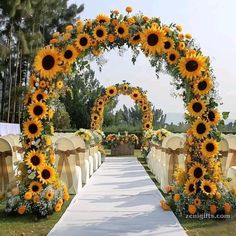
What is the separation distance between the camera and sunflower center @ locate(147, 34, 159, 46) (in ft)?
25.3

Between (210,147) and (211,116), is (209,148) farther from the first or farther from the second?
(211,116)

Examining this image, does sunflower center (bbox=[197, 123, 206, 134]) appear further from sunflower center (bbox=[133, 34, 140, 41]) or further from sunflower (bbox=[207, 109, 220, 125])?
sunflower center (bbox=[133, 34, 140, 41])

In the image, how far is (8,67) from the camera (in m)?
39.0

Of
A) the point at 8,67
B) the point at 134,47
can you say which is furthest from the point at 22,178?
the point at 8,67

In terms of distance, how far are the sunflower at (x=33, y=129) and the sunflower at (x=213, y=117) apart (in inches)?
112

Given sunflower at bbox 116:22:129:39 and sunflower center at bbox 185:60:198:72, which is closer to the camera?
sunflower center at bbox 185:60:198:72

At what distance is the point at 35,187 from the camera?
24.3 feet

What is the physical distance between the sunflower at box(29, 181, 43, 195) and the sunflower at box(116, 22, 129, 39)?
2.94 meters

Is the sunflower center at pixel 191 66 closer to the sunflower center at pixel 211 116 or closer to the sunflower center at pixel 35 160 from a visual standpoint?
the sunflower center at pixel 211 116

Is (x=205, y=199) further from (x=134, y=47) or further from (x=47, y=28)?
(x=47, y=28)

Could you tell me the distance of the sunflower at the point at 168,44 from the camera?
778cm

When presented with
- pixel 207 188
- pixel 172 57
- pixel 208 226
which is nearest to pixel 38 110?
pixel 172 57

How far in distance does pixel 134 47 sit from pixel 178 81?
1.01 meters

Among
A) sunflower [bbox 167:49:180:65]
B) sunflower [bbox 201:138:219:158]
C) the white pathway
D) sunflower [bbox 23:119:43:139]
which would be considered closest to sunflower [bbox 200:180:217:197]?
sunflower [bbox 201:138:219:158]
